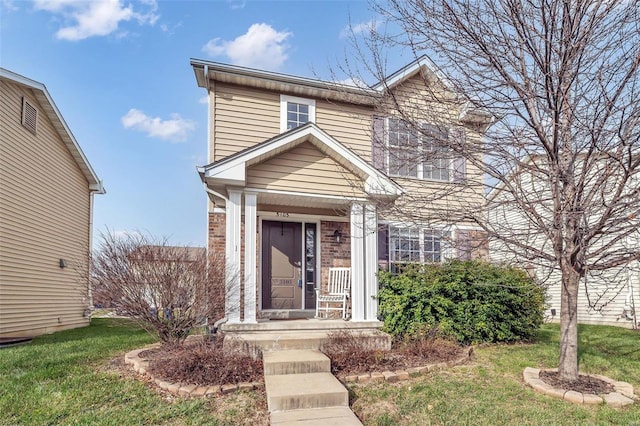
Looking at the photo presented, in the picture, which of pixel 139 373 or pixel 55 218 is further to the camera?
pixel 55 218

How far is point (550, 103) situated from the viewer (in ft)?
15.1

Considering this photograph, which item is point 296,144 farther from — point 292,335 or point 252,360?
point 252,360

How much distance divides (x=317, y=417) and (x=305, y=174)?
382cm

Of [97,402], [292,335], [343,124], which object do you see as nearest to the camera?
[97,402]

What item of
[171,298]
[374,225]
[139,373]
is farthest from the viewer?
[374,225]

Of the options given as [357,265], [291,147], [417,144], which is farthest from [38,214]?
[417,144]

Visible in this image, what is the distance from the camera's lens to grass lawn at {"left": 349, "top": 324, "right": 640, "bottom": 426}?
13.3 ft

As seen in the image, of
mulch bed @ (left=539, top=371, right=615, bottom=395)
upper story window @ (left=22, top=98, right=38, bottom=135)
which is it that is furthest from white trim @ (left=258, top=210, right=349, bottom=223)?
upper story window @ (left=22, top=98, right=38, bottom=135)

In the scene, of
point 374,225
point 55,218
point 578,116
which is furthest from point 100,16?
point 578,116

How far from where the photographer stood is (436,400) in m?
4.52

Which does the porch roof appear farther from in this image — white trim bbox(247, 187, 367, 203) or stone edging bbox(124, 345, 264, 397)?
stone edging bbox(124, 345, 264, 397)

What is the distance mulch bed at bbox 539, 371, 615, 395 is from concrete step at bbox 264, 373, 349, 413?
104 inches

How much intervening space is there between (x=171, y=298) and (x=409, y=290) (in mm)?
4079

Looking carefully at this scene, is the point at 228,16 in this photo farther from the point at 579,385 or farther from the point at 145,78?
the point at 579,385
